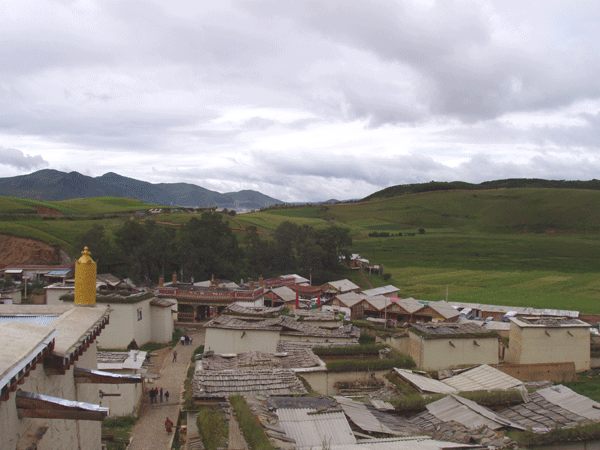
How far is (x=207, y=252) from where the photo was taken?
5519 centimetres

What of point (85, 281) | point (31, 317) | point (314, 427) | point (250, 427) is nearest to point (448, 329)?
point (314, 427)

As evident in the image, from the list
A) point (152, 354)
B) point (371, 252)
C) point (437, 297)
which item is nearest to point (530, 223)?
point (371, 252)

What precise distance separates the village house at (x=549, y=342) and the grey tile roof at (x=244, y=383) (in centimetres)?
1545

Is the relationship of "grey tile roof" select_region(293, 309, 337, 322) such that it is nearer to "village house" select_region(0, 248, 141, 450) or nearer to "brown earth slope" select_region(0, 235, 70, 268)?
"village house" select_region(0, 248, 141, 450)

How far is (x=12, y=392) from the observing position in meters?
5.65

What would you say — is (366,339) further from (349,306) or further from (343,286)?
(343,286)

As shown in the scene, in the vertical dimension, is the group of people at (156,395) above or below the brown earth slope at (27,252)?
below

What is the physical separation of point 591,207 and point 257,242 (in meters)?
93.1

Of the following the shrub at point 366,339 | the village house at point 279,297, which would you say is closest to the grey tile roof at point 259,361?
the shrub at point 366,339

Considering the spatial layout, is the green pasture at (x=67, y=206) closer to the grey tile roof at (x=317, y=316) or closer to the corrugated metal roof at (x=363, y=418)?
the grey tile roof at (x=317, y=316)

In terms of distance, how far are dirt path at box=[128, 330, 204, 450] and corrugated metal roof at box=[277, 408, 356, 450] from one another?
31.2 feet

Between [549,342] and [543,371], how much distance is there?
1703 millimetres

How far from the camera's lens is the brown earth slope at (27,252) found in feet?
194

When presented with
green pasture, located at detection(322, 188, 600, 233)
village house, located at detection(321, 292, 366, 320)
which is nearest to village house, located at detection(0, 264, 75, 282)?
village house, located at detection(321, 292, 366, 320)
